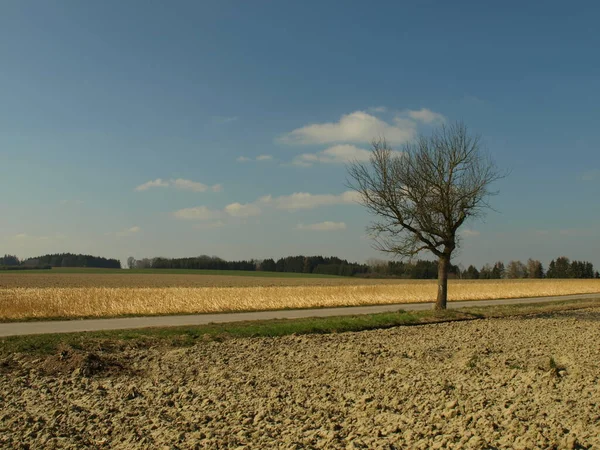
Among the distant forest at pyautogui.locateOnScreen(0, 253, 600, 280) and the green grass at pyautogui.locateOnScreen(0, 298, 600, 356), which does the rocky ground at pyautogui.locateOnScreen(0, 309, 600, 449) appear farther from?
the distant forest at pyautogui.locateOnScreen(0, 253, 600, 280)

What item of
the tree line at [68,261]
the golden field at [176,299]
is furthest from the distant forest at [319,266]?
the golden field at [176,299]

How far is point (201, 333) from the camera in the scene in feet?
53.4

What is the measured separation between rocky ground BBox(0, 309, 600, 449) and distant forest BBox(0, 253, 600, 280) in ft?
365

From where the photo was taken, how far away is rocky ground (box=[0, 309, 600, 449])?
6.85 m

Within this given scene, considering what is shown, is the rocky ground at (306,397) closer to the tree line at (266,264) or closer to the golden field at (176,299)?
the golden field at (176,299)

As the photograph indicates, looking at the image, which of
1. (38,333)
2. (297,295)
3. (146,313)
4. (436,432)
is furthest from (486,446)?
(297,295)

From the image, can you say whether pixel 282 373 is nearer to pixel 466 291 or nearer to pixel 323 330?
pixel 323 330

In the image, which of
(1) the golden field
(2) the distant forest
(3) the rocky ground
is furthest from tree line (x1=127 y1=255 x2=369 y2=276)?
(3) the rocky ground

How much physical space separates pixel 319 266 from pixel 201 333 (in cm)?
12476

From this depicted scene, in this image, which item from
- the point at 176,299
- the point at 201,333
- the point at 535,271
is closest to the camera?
the point at 201,333

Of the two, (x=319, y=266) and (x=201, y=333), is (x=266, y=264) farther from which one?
(x=201, y=333)

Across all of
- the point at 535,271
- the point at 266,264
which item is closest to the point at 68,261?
the point at 266,264

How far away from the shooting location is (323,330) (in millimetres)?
18297

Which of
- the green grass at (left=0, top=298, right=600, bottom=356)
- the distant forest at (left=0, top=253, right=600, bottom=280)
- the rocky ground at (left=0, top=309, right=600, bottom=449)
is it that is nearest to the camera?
the rocky ground at (left=0, top=309, right=600, bottom=449)
